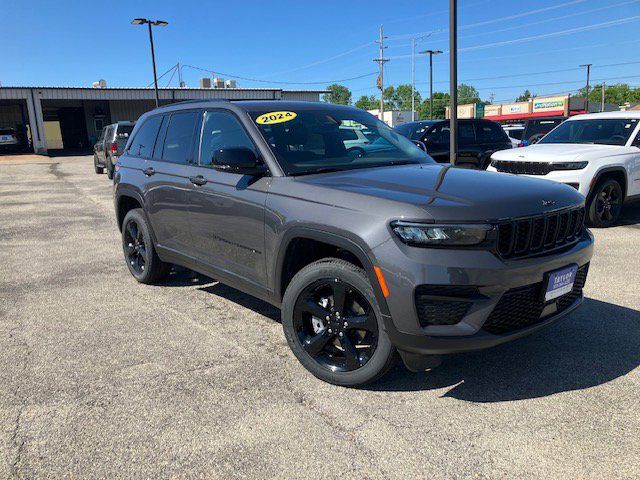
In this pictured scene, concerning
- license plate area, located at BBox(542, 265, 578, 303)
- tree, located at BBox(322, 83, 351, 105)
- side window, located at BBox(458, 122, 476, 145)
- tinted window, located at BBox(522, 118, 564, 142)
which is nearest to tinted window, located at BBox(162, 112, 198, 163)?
license plate area, located at BBox(542, 265, 578, 303)

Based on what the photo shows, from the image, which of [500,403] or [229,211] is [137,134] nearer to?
[229,211]

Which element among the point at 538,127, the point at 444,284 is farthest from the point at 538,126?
the point at 444,284

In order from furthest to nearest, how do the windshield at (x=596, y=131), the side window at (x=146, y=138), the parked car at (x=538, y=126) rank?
the parked car at (x=538, y=126), the windshield at (x=596, y=131), the side window at (x=146, y=138)

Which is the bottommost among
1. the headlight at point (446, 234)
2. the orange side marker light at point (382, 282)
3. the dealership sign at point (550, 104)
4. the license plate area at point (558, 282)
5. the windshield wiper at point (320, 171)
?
the license plate area at point (558, 282)

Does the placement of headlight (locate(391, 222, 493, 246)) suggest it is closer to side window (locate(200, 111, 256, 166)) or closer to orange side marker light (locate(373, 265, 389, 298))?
orange side marker light (locate(373, 265, 389, 298))

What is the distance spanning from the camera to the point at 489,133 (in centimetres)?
1286

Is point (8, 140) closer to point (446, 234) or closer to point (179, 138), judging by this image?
point (179, 138)

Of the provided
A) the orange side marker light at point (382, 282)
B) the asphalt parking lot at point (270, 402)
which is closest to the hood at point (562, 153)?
the asphalt parking lot at point (270, 402)

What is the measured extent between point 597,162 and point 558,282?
212 inches

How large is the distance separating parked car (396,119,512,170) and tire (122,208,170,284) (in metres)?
8.38

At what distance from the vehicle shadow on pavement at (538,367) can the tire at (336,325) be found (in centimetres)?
24

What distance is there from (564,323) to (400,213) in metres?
2.17

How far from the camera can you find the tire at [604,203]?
7684mm

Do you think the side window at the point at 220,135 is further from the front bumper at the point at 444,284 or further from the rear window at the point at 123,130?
the rear window at the point at 123,130
